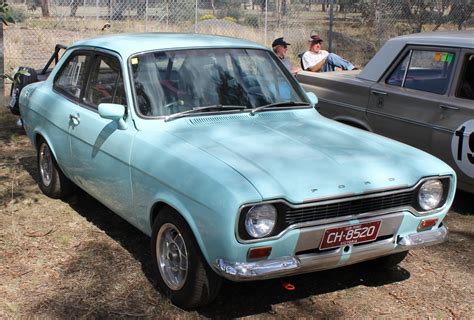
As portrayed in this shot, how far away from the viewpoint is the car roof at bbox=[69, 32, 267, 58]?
456 centimetres

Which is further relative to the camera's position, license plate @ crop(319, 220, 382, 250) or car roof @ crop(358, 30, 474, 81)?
car roof @ crop(358, 30, 474, 81)

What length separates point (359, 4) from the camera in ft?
52.6

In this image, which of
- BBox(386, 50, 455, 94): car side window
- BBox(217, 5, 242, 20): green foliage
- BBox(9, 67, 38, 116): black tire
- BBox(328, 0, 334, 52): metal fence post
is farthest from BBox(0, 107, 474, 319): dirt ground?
BBox(217, 5, 242, 20): green foliage

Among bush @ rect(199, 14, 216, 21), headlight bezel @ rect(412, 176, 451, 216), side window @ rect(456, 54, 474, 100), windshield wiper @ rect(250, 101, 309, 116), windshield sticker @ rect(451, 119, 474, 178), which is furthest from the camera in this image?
bush @ rect(199, 14, 216, 21)

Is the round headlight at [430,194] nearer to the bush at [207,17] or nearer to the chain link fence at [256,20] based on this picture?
the chain link fence at [256,20]

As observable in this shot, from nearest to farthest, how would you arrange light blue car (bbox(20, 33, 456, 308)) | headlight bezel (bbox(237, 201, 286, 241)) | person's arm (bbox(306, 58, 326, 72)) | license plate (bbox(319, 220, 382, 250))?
headlight bezel (bbox(237, 201, 286, 241)), light blue car (bbox(20, 33, 456, 308)), license plate (bbox(319, 220, 382, 250)), person's arm (bbox(306, 58, 326, 72))

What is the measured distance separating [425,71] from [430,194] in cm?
256

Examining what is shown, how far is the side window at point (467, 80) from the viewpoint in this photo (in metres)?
5.59

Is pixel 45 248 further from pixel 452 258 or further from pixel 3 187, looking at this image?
pixel 452 258

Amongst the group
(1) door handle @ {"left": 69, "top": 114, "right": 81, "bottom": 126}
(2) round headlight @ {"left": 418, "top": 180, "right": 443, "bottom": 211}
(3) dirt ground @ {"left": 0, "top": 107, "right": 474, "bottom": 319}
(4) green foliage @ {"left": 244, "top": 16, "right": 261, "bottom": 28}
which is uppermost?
(1) door handle @ {"left": 69, "top": 114, "right": 81, "bottom": 126}

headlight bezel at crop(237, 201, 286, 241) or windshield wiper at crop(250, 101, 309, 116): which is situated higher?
windshield wiper at crop(250, 101, 309, 116)

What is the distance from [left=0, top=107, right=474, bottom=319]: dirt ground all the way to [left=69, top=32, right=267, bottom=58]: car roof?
1519 mm

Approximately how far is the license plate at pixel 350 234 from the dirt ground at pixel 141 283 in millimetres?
571

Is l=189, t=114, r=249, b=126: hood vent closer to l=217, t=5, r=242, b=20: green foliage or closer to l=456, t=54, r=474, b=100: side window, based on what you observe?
l=456, t=54, r=474, b=100: side window
